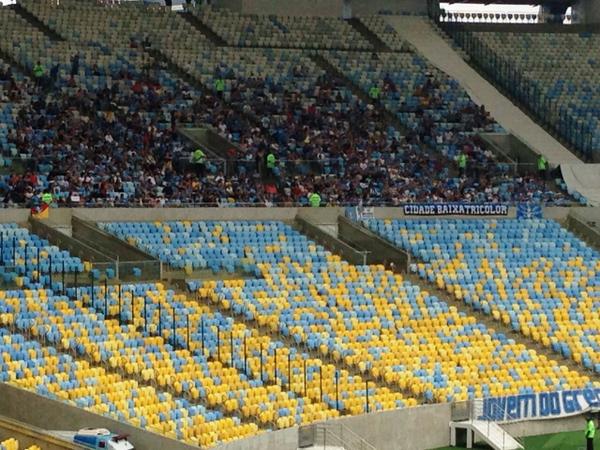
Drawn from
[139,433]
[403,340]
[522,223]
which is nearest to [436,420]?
[403,340]

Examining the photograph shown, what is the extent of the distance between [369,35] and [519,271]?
2125 centimetres

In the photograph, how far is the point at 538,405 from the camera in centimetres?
4606

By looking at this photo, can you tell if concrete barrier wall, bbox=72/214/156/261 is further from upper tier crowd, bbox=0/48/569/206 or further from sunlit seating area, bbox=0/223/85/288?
sunlit seating area, bbox=0/223/85/288

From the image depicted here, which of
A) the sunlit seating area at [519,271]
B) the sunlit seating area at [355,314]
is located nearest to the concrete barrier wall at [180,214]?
the sunlit seating area at [355,314]

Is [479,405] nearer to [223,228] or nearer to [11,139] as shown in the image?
[223,228]

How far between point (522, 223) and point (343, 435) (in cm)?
1996

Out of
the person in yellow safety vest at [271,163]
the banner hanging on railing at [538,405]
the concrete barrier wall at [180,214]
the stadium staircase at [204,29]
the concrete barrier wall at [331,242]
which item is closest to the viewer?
the banner hanging on railing at [538,405]

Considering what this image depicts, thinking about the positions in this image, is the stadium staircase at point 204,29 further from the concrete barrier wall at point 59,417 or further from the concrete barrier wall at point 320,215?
the concrete barrier wall at point 59,417

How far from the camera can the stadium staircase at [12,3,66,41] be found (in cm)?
6562

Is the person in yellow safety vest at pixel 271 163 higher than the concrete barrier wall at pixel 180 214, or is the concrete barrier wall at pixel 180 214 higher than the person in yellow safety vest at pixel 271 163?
the person in yellow safety vest at pixel 271 163

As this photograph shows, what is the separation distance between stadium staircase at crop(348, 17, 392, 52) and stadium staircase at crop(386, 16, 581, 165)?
1.54m

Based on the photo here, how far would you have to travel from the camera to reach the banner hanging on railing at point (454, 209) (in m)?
58.4

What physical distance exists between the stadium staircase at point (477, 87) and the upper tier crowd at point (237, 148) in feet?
6.18

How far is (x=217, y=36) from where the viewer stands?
230 ft
